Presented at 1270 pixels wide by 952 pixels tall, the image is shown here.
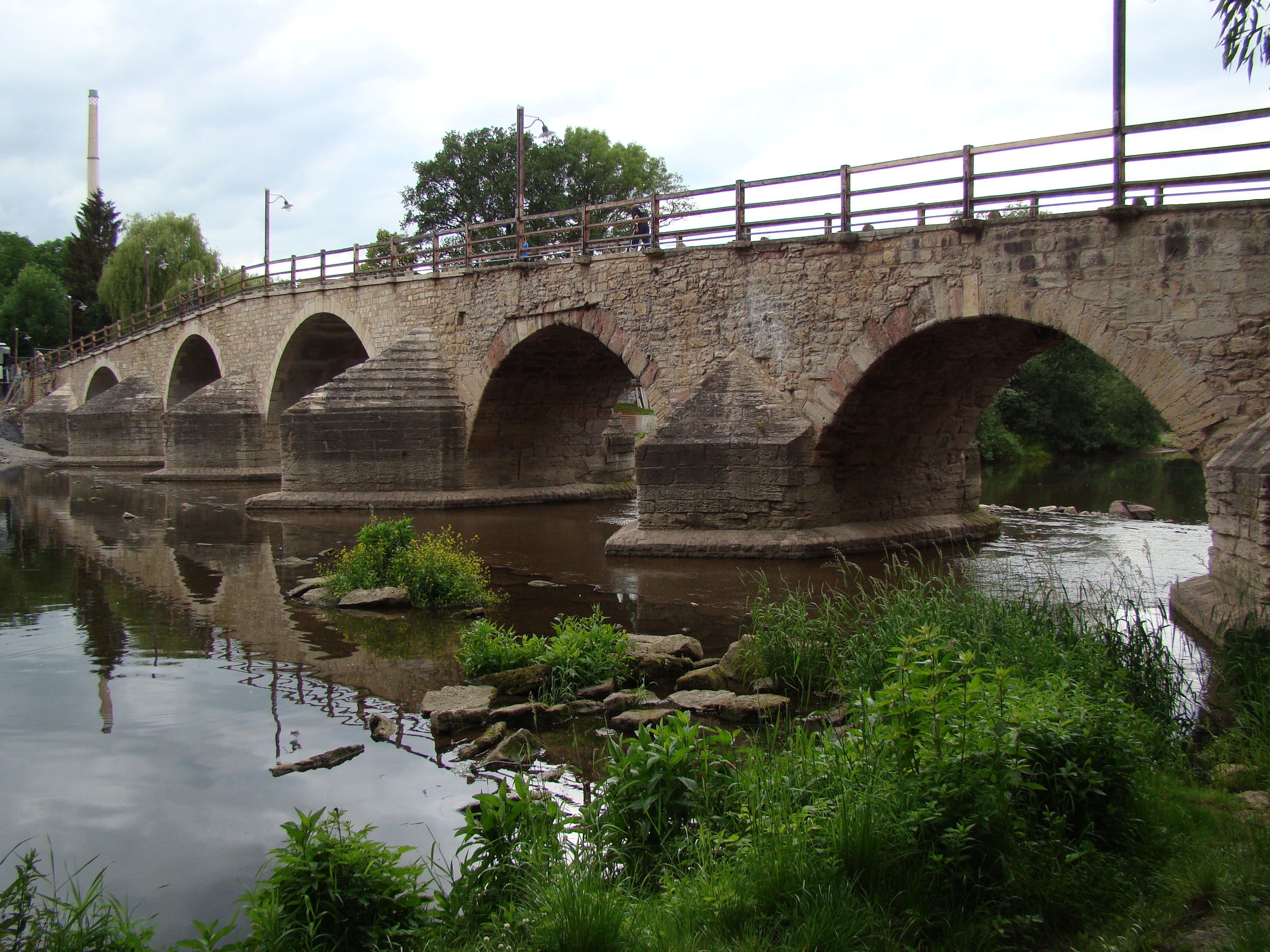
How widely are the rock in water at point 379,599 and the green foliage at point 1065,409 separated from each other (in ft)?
99.4

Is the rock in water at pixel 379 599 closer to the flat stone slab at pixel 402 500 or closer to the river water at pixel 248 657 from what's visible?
the river water at pixel 248 657

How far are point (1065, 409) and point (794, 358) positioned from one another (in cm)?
2759

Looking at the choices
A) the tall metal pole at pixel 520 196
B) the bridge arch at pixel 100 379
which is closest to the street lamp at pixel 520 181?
the tall metal pole at pixel 520 196

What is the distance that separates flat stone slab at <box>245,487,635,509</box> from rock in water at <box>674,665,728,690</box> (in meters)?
12.0

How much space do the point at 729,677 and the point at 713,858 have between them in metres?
3.17

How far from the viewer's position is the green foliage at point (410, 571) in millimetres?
9625

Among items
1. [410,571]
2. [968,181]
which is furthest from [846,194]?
[410,571]

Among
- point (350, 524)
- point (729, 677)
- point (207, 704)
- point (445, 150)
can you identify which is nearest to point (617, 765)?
point (729, 677)

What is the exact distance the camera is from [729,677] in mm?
6797

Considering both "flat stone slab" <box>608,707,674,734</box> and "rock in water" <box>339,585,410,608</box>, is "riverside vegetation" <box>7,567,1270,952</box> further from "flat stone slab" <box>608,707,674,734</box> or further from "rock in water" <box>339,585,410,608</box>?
"rock in water" <box>339,585,410,608</box>

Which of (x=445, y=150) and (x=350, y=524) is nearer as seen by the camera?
(x=350, y=524)

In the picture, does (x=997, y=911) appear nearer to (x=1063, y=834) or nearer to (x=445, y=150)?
(x=1063, y=834)

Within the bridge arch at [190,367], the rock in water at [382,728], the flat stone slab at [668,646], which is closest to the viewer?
the rock in water at [382,728]

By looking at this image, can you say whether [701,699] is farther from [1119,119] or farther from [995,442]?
[995,442]
